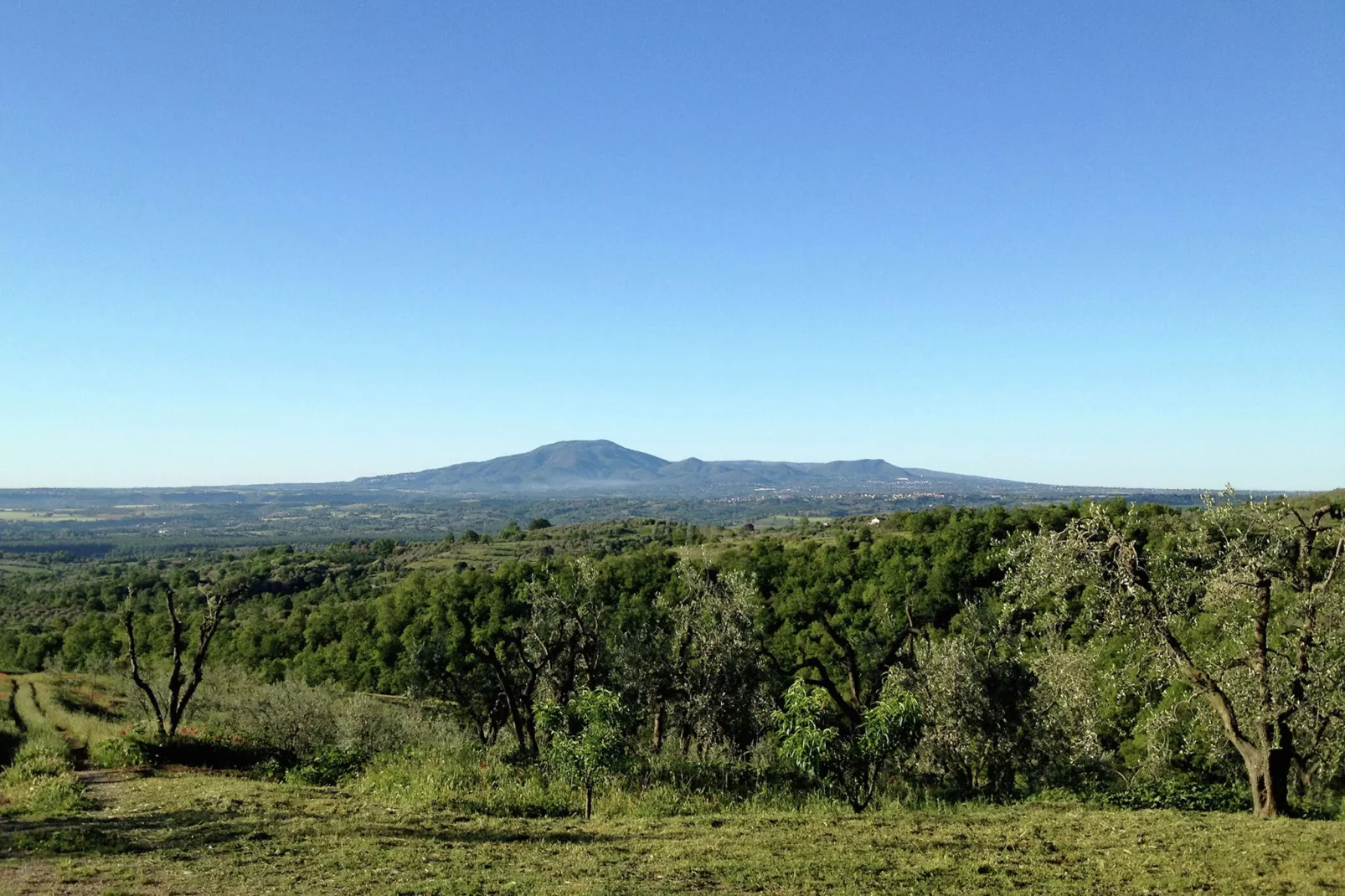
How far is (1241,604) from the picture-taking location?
1861cm

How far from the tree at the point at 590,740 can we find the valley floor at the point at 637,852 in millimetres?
1052

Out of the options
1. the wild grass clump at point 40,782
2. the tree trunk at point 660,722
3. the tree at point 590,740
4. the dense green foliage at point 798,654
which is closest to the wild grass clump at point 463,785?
the tree at point 590,740

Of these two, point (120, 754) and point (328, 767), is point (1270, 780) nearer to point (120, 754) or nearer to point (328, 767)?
point (328, 767)

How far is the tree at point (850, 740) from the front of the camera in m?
17.8

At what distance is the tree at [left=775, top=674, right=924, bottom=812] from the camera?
17750mm

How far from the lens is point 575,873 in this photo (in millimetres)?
11805

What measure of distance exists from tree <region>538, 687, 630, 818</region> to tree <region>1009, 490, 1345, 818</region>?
9.73 metres

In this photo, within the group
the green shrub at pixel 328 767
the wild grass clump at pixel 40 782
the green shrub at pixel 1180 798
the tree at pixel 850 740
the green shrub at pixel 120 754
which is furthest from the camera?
the green shrub at pixel 120 754

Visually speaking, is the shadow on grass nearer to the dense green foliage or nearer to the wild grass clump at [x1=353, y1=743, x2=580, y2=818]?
the wild grass clump at [x1=353, y1=743, x2=580, y2=818]

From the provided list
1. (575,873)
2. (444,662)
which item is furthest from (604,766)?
(444,662)

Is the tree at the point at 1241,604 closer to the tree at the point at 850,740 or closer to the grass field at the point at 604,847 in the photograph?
the grass field at the point at 604,847

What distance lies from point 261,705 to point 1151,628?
28.4 meters

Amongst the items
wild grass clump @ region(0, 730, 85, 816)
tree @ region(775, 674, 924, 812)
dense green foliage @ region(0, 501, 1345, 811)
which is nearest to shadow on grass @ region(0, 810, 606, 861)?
wild grass clump @ region(0, 730, 85, 816)

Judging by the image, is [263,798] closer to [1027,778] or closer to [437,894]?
[437,894]
